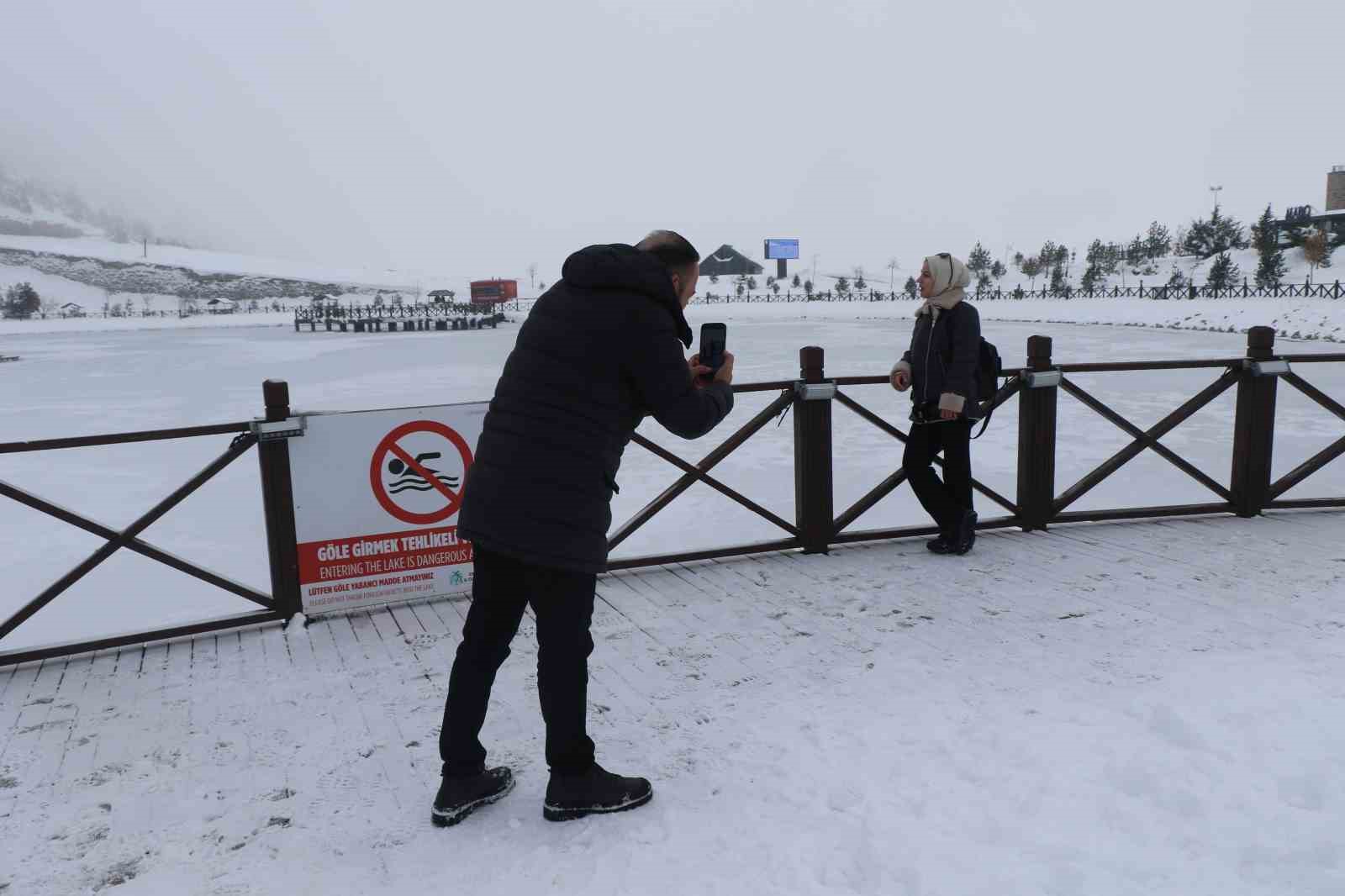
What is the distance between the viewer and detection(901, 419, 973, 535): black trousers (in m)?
5.41

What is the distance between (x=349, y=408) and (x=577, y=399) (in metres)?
8.76

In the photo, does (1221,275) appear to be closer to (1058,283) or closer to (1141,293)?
(1141,293)

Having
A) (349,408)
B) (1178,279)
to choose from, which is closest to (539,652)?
(349,408)

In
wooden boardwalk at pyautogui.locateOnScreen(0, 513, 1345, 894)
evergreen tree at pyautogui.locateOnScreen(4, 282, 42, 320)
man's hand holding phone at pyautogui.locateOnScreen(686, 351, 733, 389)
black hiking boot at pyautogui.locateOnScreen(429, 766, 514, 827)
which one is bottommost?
wooden boardwalk at pyautogui.locateOnScreen(0, 513, 1345, 894)

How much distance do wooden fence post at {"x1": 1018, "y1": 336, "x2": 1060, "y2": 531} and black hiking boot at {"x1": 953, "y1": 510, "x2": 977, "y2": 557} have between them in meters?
0.70

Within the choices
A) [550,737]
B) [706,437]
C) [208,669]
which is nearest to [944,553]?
[550,737]

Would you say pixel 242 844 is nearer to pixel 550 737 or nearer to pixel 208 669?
pixel 550 737

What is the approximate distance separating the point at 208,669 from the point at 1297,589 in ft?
17.2

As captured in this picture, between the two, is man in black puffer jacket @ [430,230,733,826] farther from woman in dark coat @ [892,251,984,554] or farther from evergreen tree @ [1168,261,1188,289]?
evergreen tree @ [1168,261,1188,289]

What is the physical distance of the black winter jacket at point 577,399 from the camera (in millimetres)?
2529

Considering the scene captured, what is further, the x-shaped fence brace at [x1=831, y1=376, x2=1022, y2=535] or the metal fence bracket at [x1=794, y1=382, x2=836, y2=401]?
the x-shaped fence brace at [x1=831, y1=376, x2=1022, y2=535]

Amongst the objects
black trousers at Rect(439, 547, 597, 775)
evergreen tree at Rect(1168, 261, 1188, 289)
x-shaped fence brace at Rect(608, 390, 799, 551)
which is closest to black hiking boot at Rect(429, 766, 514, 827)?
black trousers at Rect(439, 547, 597, 775)

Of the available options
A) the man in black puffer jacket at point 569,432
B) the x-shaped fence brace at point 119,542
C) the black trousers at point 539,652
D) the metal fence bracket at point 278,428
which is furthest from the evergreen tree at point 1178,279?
the black trousers at point 539,652

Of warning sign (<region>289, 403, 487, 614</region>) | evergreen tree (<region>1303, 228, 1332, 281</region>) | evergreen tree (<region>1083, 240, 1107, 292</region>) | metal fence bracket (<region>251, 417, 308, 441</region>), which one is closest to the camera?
metal fence bracket (<region>251, 417, 308, 441</region>)
